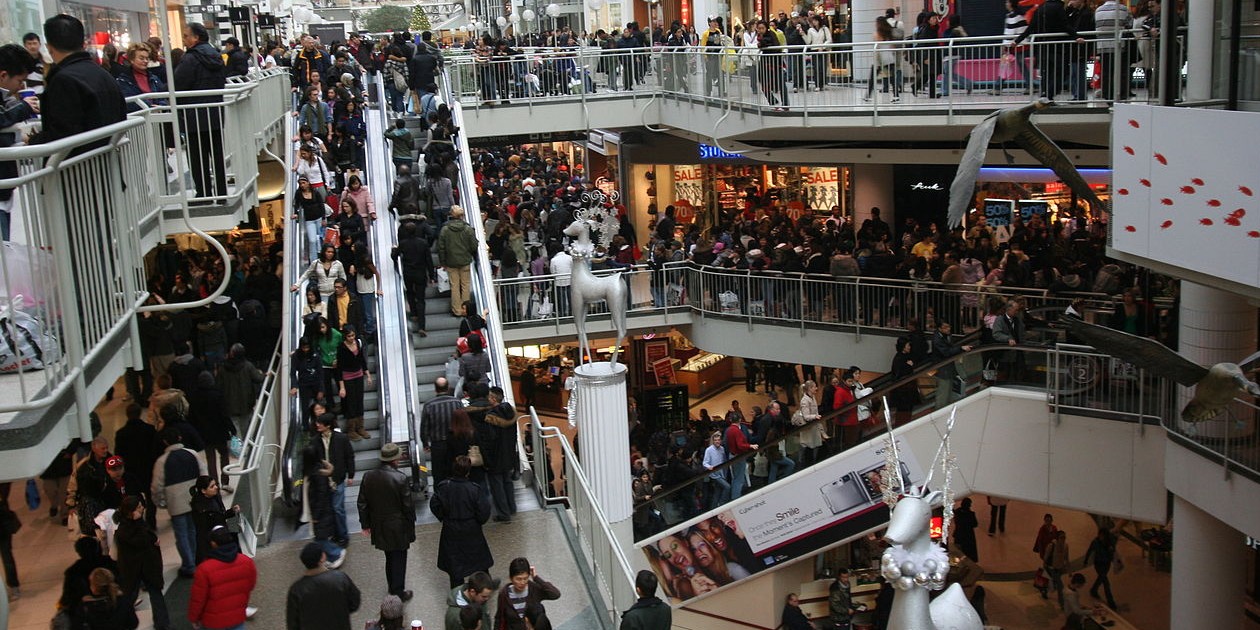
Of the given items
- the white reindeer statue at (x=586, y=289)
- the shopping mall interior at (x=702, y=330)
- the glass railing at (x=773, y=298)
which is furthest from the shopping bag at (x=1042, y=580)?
the white reindeer statue at (x=586, y=289)

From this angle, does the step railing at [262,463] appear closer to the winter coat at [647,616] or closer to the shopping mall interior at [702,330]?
the shopping mall interior at [702,330]

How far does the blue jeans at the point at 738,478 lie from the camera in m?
17.2

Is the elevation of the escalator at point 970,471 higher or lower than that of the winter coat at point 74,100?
lower

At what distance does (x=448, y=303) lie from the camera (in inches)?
662

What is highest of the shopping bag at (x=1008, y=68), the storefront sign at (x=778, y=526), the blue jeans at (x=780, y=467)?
the shopping bag at (x=1008, y=68)

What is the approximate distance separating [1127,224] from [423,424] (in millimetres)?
7067

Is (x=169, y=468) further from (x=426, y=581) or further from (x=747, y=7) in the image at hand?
(x=747, y=7)

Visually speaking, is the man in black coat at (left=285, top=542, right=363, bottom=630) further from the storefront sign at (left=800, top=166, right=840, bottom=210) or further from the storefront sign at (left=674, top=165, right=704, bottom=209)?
the storefront sign at (left=674, top=165, right=704, bottom=209)

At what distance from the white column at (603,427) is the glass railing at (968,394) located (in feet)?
0.98

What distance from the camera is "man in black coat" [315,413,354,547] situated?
10945mm

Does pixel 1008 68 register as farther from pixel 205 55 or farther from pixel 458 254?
pixel 205 55

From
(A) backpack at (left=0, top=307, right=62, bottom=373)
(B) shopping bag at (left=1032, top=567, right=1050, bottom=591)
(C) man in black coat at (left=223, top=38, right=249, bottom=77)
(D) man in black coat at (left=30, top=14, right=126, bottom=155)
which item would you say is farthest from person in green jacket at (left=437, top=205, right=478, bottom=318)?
(A) backpack at (left=0, top=307, right=62, bottom=373)

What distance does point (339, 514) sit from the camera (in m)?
11.0

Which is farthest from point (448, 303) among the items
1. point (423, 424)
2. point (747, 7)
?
point (747, 7)
